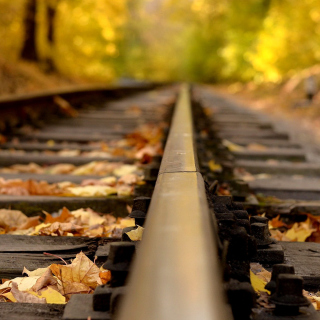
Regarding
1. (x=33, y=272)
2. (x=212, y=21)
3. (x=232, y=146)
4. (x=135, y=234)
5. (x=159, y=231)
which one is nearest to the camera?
(x=159, y=231)

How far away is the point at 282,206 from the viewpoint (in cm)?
229

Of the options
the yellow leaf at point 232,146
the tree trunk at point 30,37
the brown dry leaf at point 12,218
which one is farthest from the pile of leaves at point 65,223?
the tree trunk at point 30,37

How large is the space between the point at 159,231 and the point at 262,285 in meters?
0.46

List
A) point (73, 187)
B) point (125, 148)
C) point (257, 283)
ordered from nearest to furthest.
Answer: point (257, 283) → point (73, 187) → point (125, 148)

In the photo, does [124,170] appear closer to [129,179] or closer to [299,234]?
[129,179]

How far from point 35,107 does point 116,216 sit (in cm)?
358

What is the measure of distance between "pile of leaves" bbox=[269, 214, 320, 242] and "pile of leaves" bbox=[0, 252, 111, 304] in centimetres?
84

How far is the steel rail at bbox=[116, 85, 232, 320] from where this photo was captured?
646 mm

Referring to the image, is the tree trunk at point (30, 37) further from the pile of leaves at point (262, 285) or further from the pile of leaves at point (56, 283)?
the pile of leaves at point (262, 285)

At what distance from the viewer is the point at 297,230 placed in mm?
2080

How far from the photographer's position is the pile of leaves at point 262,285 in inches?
44.8

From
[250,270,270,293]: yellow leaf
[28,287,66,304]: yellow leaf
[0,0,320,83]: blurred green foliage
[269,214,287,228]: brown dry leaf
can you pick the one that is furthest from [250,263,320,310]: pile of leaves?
[0,0,320,83]: blurred green foliage

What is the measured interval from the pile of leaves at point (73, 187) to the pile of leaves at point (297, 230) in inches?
27.1

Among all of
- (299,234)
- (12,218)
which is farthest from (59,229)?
(299,234)
